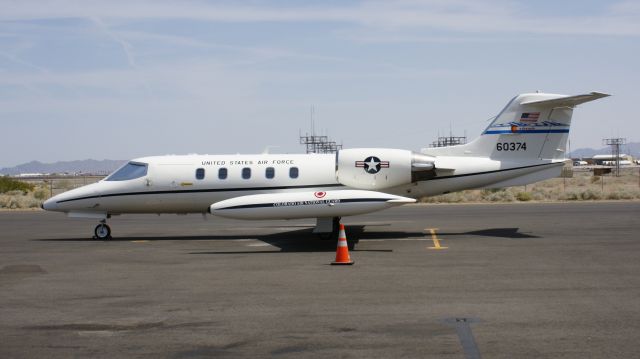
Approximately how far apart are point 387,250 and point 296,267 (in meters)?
3.43

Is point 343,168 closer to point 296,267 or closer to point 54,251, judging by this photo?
point 296,267

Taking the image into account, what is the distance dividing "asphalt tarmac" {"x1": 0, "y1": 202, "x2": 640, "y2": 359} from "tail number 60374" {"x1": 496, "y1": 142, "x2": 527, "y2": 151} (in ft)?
7.85

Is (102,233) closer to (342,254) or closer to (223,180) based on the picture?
(223,180)

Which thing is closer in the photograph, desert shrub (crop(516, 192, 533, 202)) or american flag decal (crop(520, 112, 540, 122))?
american flag decal (crop(520, 112, 540, 122))

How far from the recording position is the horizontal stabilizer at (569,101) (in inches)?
771

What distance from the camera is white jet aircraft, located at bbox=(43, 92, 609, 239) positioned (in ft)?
67.2

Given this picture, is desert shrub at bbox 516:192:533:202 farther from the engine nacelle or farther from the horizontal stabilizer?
the engine nacelle

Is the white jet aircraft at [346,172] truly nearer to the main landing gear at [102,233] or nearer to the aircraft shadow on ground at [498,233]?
the main landing gear at [102,233]

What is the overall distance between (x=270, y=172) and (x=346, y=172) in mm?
2135

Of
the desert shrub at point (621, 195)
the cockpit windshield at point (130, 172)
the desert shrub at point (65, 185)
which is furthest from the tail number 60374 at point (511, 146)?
the desert shrub at point (65, 185)

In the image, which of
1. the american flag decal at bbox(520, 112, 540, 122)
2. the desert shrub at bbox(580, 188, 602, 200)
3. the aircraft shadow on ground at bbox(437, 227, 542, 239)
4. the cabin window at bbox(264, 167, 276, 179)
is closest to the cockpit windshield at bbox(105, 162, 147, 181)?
the cabin window at bbox(264, 167, 276, 179)

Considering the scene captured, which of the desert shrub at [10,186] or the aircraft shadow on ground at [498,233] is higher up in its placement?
the desert shrub at [10,186]

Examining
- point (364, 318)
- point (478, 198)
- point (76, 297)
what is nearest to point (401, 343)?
point (364, 318)

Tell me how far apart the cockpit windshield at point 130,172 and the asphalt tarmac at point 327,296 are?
6.06ft
